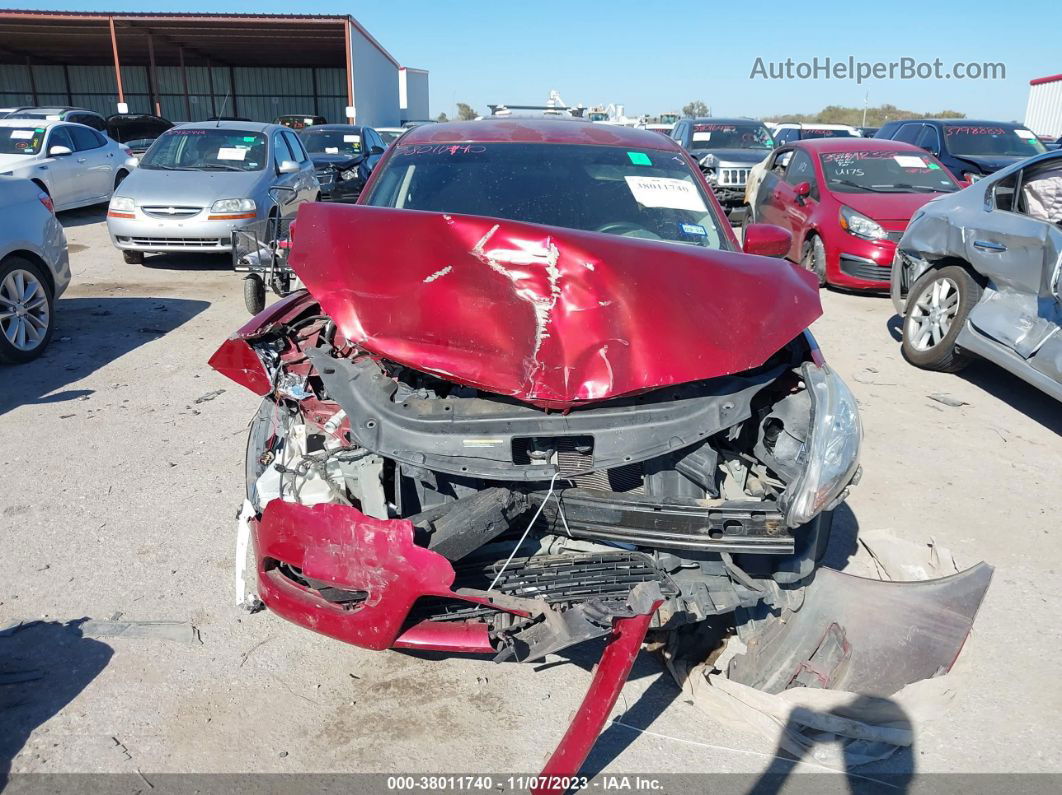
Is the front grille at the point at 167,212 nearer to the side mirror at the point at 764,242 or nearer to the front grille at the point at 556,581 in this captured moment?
the side mirror at the point at 764,242

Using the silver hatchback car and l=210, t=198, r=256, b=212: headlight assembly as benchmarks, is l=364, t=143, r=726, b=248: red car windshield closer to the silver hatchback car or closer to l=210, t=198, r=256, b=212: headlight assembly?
the silver hatchback car

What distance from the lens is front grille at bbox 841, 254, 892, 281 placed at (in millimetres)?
8625

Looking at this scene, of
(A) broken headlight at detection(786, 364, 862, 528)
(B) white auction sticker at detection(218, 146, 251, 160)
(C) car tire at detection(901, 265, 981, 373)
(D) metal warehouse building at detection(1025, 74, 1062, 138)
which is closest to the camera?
(A) broken headlight at detection(786, 364, 862, 528)

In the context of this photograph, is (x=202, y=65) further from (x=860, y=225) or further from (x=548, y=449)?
(x=548, y=449)

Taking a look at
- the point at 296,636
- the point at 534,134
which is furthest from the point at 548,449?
the point at 534,134

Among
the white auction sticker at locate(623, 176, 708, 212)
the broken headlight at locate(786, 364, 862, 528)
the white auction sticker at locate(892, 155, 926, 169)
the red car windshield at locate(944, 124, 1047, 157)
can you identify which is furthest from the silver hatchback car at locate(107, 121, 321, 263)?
the red car windshield at locate(944, 124, 1047, 157)

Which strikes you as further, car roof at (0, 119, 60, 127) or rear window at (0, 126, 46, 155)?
car roof at (0, 119, 60, 127)

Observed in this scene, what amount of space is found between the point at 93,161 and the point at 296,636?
1302 centimetres

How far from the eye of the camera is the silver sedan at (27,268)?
20.2 ft

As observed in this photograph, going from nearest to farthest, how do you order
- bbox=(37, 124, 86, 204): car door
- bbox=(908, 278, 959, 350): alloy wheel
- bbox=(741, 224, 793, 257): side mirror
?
bbox=(741, 224, 793, 257): side mirror, bbox=(908, 278, 959, 350): alloy wheel, bbox=(37, 124, 86, 204): car door

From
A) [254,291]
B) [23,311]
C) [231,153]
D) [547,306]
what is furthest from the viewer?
[231,153]

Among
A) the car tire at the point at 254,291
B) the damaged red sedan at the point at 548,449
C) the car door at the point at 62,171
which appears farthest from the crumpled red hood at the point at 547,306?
the car door at the point at 62,171

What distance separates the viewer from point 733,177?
13062 mm

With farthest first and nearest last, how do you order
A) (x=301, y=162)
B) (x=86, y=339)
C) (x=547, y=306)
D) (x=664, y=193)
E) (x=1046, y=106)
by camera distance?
(x=1046, y=106) → (x=301, y=162) → (x=86, y=339) → (x=664, y=193) → (x=547, y=306)
